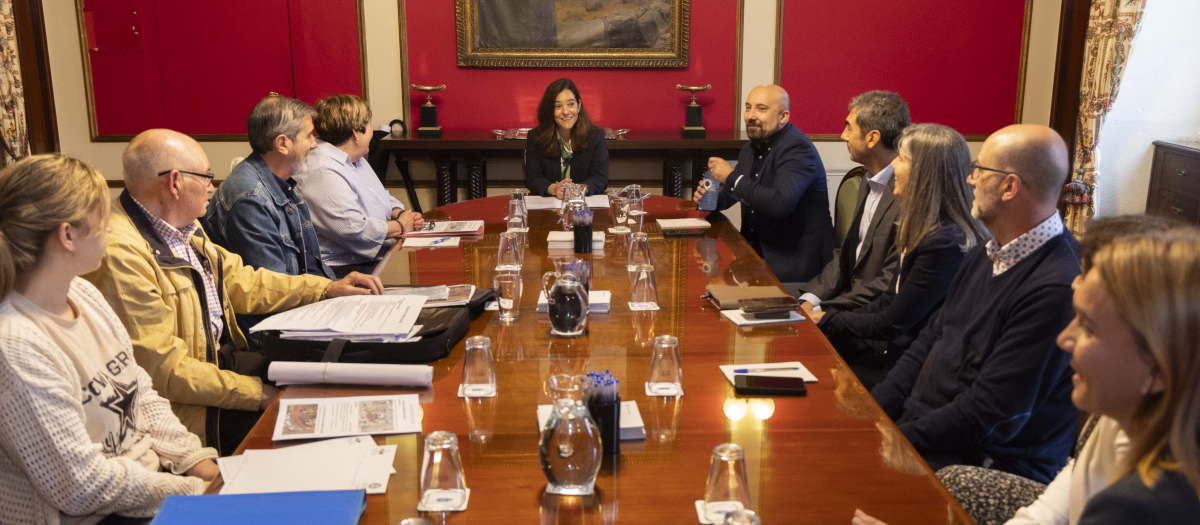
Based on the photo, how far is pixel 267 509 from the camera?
4.13 ft

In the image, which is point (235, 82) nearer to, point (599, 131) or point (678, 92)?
point (599, 131)

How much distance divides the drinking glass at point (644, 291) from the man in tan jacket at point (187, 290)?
72cm

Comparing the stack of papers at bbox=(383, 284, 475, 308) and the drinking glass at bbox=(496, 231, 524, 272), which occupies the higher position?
the drinking glass at bbox=(496, 231, 524, 272)

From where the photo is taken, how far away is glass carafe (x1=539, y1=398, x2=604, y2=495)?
1.31m

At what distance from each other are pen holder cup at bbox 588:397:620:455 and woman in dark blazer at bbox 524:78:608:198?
335 cm

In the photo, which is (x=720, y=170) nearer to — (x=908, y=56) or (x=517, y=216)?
(x=517, y=216)

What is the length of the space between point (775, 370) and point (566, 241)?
57.9 inches

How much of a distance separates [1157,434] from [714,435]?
70cm

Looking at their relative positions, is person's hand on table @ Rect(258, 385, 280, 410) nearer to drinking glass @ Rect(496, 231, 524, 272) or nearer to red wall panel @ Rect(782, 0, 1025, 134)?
drinking glass @ Rect(496, 231, 524, 272)

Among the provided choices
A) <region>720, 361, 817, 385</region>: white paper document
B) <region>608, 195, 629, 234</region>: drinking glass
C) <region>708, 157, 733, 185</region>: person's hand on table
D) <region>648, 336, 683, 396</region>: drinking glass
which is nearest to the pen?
<region>720, 361, 817, 385</region>: white paper document

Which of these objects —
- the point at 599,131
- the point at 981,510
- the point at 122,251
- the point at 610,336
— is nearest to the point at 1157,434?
the point at 981,510

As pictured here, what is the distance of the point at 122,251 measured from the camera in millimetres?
2064

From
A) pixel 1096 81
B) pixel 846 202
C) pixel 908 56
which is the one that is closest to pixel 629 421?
pixel 846 202

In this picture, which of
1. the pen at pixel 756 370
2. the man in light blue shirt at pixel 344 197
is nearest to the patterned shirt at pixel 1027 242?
the pen at pixel 756 370
